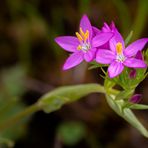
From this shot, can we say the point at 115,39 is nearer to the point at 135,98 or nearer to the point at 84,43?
the point at 84,43

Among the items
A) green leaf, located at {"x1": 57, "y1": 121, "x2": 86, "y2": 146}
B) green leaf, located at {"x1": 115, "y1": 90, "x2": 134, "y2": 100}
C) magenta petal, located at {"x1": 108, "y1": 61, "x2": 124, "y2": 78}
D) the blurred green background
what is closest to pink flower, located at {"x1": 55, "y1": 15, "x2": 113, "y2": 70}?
magenta petal, located at {"x1": 108, "y1": 61, "x2": 124, "y2": 78}

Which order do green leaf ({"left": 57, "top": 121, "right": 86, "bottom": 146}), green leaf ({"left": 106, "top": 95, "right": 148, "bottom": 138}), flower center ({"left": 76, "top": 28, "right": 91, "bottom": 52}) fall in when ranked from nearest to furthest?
1. flower center ({"left": 76, "top": 28, "right": 91, "bottom": 52})
2. green leaf ({"left": 106, "top": 95, "right": 148, "bottom": 138})
3. green leaf ({"left": 57, "top": 121, "right": 86, "bottom": 146})

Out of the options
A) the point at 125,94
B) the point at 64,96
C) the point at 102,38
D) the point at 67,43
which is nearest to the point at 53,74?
the point at 64,96

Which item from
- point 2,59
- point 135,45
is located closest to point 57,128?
point 2,59

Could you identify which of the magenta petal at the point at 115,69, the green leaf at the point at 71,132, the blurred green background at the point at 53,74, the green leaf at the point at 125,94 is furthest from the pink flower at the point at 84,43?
the green leaf at the point at 71,132

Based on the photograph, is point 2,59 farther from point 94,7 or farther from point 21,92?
point 94,7

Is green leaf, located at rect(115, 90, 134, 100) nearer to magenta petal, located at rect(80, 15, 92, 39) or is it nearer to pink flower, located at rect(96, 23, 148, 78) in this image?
pink flower, located at rect(96, 23, 148, 78)

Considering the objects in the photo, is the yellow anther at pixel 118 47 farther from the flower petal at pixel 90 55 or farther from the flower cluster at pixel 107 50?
the flower petal at pixel 90 55
